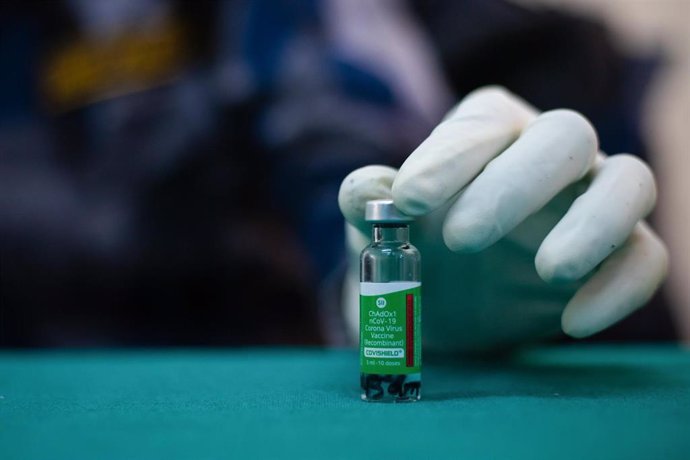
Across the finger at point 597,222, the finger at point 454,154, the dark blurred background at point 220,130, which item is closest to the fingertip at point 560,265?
the finger at point 597,222

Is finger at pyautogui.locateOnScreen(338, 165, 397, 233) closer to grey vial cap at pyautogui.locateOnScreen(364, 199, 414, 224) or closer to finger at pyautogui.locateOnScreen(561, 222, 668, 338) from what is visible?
grey vial cap at pyautogui.locateOnScreen(364, 199, 414, 224)

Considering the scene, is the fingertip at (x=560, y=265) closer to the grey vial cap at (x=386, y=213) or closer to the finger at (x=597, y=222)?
the finger at (x=597, y=222)

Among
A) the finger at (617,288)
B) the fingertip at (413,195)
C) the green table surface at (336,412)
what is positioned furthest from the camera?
the finger at (617,288)

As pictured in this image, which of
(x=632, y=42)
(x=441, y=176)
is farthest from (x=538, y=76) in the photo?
(x=441, y=176)

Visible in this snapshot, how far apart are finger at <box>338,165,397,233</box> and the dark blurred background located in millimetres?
1076

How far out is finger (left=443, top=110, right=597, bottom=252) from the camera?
875 mm

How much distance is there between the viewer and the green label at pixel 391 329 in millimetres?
854

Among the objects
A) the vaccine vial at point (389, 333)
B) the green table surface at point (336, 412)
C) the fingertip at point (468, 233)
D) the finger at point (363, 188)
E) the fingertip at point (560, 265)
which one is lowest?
the green table surface at point (336, 412)

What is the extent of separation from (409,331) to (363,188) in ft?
0.62

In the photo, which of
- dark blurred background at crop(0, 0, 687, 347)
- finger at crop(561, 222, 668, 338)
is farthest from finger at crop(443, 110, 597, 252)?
dark blurred background at crop(0, 0, 687, 347)

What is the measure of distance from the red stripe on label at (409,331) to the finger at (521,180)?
0.08 m

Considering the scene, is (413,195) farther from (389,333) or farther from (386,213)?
(389,333)

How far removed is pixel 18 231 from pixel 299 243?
30.5 inches

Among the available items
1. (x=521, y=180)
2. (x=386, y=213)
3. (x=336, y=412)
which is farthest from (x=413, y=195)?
(x=336, y=412)
